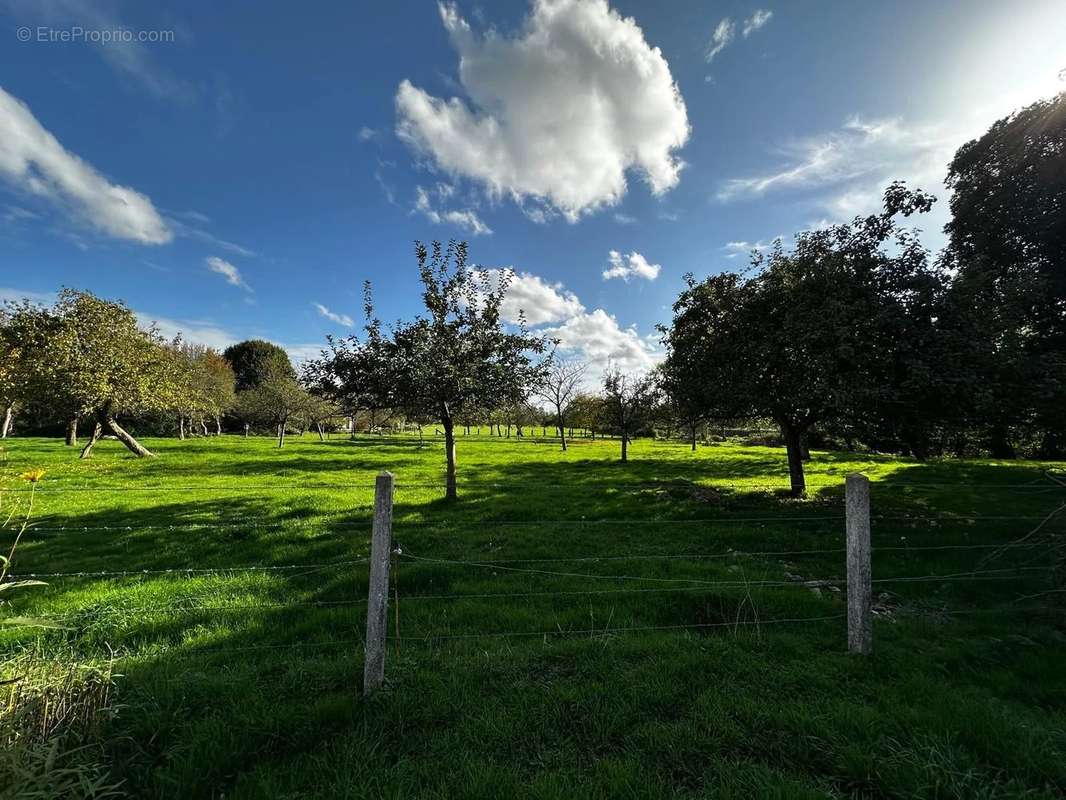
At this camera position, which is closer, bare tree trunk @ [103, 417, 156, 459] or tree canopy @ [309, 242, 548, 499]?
tree canopy @ [309, 242, 548, 499]

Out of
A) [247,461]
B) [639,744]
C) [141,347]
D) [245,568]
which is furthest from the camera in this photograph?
[141,347]

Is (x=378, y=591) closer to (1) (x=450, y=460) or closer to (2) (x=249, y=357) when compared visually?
(1) (x=450, y=460)

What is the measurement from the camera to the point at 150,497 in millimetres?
15391

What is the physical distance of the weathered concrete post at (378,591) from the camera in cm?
409

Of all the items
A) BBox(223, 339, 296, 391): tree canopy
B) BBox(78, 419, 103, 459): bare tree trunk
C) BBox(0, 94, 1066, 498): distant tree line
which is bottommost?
BBox(78, 419, 103, 459): bare tree trunk

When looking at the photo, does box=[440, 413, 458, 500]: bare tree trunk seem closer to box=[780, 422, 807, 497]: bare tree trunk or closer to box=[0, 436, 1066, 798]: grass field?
box=[0, 436, 1066, 798]: grass field

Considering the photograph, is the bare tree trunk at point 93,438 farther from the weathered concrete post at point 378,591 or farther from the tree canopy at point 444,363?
the weathered concrete post at point 378,591

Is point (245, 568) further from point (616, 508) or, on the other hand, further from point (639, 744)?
point (616, 508)

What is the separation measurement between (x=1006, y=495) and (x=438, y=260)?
23.0 m

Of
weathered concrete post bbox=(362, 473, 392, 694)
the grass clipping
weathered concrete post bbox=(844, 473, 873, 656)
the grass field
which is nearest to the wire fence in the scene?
the grass field

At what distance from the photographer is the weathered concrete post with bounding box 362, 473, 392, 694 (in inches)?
161

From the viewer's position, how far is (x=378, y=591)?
13.7ft

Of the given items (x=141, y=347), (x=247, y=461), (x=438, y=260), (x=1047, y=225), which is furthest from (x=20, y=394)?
(x=1047, y=225)

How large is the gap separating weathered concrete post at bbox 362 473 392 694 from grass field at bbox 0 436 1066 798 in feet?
0.65
